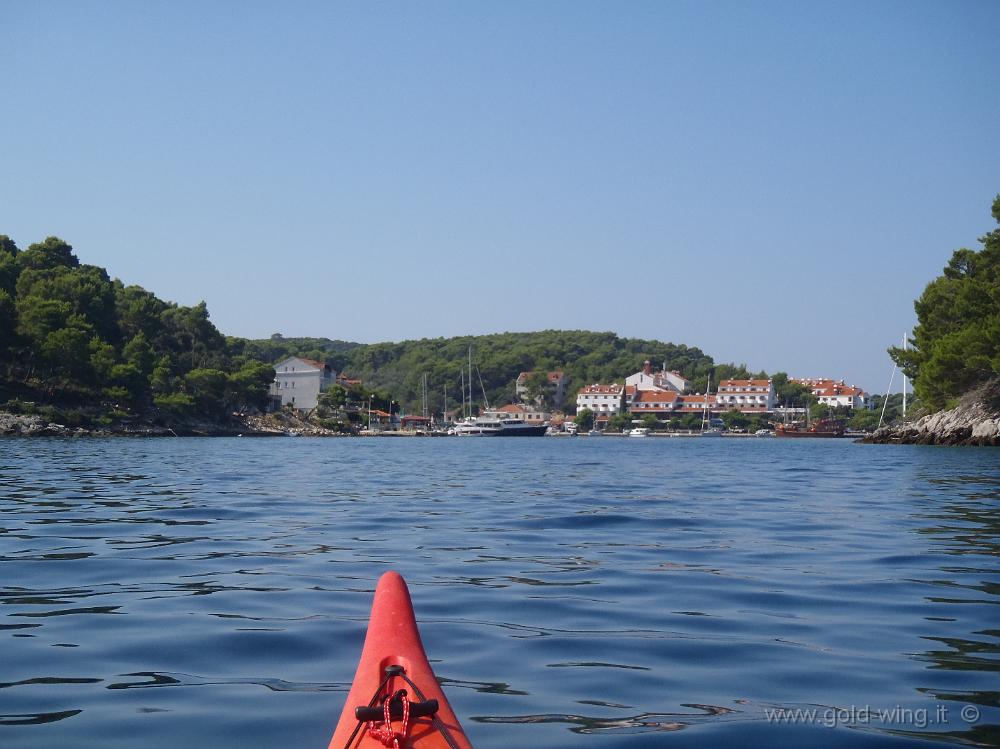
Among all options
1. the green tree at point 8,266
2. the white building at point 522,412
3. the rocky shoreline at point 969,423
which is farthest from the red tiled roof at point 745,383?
the green tree at point 8,266

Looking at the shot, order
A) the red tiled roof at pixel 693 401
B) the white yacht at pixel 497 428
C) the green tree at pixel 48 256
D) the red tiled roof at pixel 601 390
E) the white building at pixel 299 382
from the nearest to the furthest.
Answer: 1. the green tree at pixel 48 256
2. the white yacht at pixel 497 428
3. the white building at pixel 299 382
4. the red tiled roof at pixel 693 401
5. the red tiled roof at pixel 601 390

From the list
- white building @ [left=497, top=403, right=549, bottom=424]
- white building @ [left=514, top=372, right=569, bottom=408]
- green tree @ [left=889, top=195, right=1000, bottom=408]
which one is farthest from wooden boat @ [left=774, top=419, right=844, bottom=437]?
green tree @ [left=889, top=195, right=1000, bottom=408]

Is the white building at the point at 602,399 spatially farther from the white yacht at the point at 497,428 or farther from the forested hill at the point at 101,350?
the forested hill at the point at 101,350

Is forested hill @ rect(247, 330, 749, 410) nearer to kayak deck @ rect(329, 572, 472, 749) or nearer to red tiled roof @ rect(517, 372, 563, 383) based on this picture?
red tiled roof @ rect(517, 372, 563, 383)

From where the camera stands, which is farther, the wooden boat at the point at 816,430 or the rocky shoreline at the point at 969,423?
the wooden boat at the point at 816,430

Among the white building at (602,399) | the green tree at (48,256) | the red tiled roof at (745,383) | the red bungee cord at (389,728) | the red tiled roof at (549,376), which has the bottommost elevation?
the red bungee cord at (389,728)

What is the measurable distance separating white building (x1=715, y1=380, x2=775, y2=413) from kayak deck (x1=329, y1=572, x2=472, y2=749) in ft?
481

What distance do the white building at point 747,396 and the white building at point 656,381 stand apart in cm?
860

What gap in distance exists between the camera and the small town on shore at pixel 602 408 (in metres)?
113

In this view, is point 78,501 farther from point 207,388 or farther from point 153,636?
point 207,388

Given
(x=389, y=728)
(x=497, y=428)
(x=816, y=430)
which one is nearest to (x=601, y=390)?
(x=497, y=428)

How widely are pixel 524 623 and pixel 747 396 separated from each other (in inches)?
5795

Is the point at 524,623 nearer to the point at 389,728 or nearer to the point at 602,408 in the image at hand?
the point at 389,728

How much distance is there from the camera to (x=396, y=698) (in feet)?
10.6
